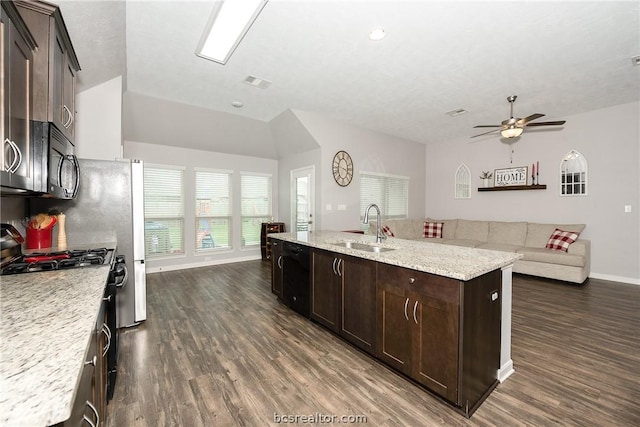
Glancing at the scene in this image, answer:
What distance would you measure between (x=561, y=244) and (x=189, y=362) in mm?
5716

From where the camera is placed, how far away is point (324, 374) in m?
2.12

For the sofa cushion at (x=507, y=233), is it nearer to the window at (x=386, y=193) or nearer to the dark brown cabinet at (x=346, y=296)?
the window at (x=386, y=193)

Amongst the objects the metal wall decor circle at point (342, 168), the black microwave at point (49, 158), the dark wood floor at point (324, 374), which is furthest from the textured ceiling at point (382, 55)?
the dark wood floor at point (324, 374)

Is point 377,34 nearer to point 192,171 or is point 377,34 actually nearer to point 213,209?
point 192,171

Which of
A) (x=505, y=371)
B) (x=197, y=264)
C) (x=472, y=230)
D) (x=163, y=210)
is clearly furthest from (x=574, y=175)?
(x=163, y=210)

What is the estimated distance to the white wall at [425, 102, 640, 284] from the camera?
448cm

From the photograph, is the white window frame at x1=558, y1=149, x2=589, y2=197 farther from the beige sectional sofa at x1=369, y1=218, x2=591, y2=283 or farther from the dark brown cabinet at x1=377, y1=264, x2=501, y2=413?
the dark brown cabinet at x1=377, y1=264, x2=501, y2=413

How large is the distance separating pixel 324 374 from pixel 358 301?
0.61m

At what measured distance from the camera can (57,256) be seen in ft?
6.37

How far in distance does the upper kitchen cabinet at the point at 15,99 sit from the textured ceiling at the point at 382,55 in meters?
0.74

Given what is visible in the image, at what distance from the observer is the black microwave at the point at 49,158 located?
1429mm

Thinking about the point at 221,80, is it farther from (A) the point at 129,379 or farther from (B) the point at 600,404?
(B) the point at 600,404

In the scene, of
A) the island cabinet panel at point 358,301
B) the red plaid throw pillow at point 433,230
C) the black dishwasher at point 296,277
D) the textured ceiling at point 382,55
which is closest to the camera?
the island cabinet panel at point 358,301

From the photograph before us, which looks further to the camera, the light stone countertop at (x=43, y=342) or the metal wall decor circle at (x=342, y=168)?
the metal wall decor circle at (x=342, y=168)
